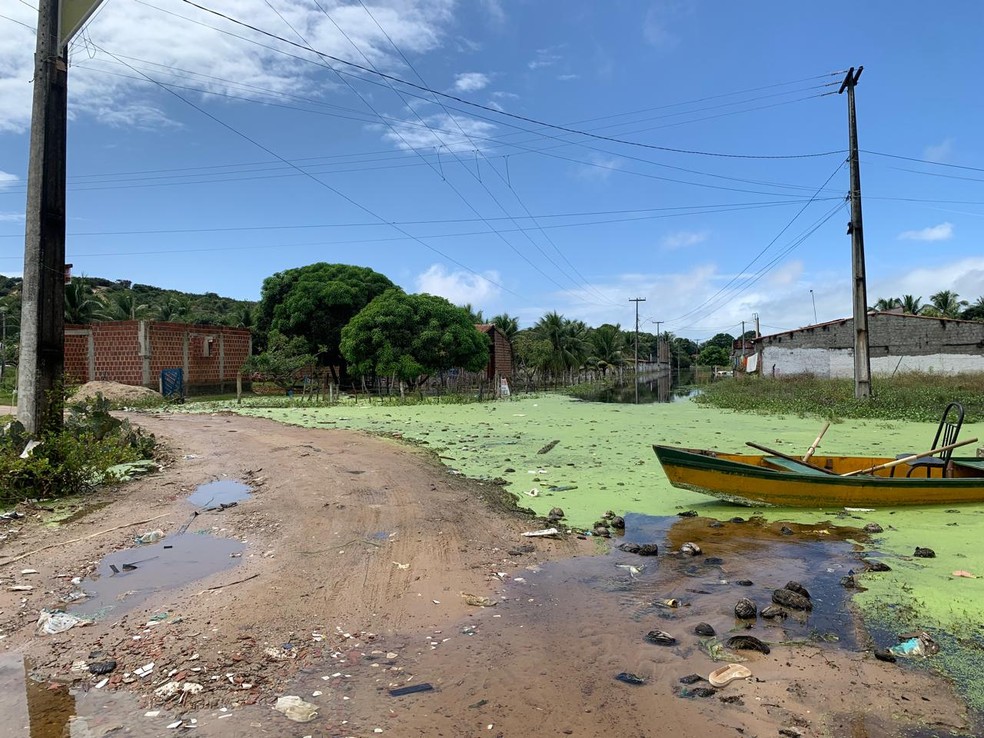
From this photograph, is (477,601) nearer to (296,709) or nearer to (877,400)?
(296,709)

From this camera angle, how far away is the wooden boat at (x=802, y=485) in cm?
786

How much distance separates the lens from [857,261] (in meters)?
20.7

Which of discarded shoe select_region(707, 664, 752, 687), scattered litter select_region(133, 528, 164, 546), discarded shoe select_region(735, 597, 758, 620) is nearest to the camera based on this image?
discarded shoe select_region(707, 664, 752, 687)

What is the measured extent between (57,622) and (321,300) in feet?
104

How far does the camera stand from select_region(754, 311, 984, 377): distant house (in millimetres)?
33469

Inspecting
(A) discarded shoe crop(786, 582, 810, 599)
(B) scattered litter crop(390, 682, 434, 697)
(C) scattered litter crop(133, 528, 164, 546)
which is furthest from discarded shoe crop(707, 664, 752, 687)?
(C) scattered litter crop(133, 528, 164, 546)

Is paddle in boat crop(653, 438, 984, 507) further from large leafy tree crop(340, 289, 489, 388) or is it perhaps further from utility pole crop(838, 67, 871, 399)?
large leafy tree crop(340, 289, 489, 388)

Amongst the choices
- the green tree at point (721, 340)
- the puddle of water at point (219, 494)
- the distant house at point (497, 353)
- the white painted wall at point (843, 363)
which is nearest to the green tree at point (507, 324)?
the distant house at point (497, 353)

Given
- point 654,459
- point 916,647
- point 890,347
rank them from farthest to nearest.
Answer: point 890,347 → point 654,459 → point 916,647

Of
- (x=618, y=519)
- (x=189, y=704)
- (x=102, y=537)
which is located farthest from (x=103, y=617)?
(x=618, y=519)

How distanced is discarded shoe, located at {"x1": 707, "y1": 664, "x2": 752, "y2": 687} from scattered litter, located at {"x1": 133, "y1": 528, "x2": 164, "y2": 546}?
519 centimetres

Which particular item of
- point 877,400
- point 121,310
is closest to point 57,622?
point 877,400

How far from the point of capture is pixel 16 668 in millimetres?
3684

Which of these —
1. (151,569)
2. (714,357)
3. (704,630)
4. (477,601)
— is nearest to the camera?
(704,630)
